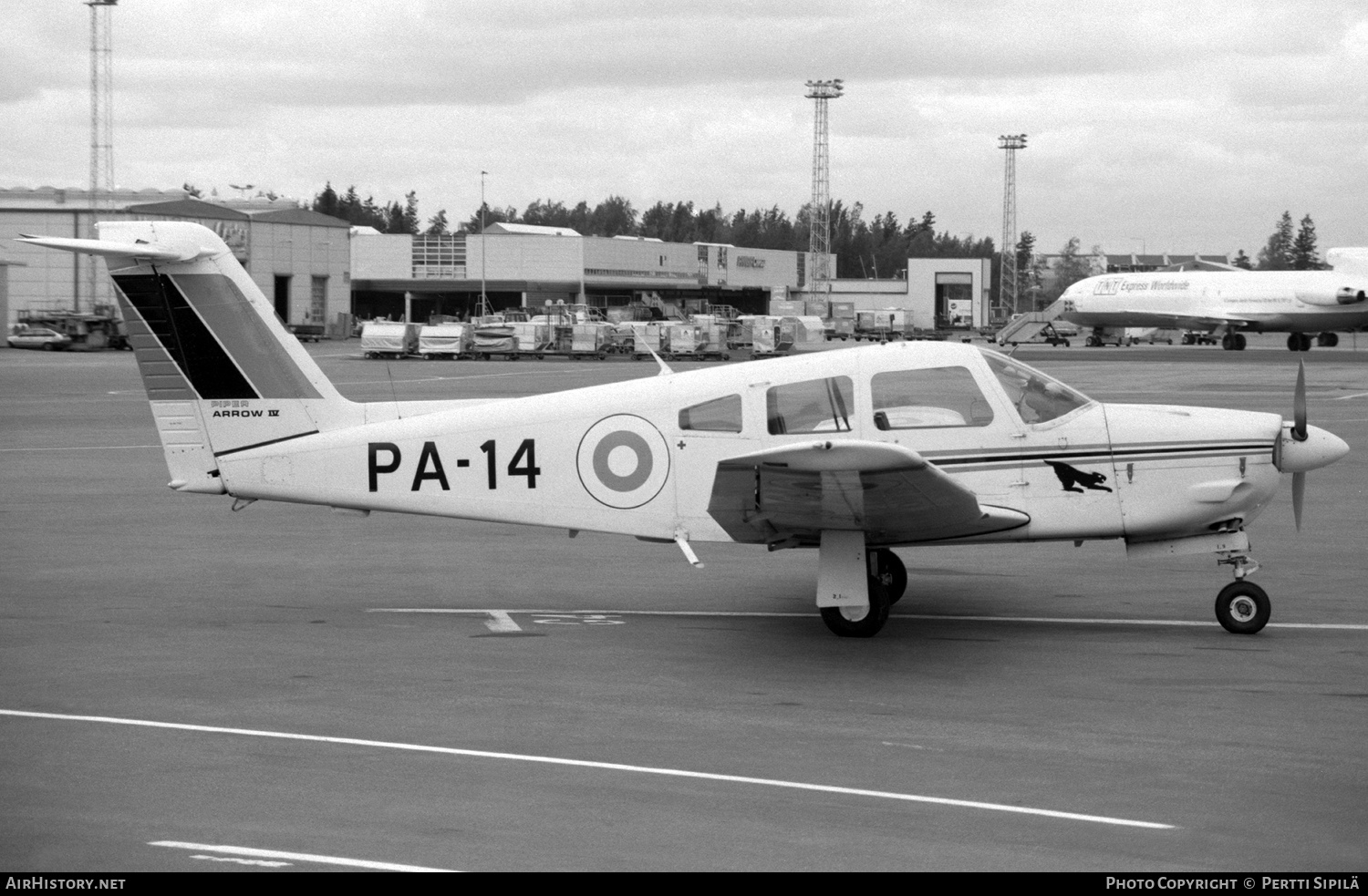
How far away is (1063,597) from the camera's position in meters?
12.7

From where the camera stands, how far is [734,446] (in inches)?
439

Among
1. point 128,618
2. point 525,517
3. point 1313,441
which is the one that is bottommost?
point 128,618

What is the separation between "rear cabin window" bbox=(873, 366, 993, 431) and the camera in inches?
430

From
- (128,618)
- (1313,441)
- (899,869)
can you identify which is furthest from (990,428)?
(128,618)

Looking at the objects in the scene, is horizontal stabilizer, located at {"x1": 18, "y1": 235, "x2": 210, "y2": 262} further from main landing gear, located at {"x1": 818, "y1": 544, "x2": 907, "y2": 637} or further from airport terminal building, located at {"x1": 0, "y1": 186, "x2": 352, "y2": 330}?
airport terminal building, located at {"x1": 0, "y1": 186, "x2": 352, "y2": 330}

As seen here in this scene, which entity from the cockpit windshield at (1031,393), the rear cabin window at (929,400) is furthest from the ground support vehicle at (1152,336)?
the rear cabin window at (929,400)

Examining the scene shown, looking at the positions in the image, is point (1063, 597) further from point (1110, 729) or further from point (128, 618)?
point (128, 618)

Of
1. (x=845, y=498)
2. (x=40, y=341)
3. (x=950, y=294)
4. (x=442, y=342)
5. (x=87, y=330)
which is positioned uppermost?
(x=950, y=294)

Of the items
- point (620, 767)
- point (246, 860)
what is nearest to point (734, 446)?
point (620, 767)

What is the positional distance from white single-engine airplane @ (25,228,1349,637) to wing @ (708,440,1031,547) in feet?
0.11

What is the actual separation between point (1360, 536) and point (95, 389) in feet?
123

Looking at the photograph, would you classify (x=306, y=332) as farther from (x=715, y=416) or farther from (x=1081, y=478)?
(x=1081, y=478)

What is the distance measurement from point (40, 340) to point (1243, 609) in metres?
73.8

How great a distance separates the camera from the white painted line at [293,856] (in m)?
6.02
